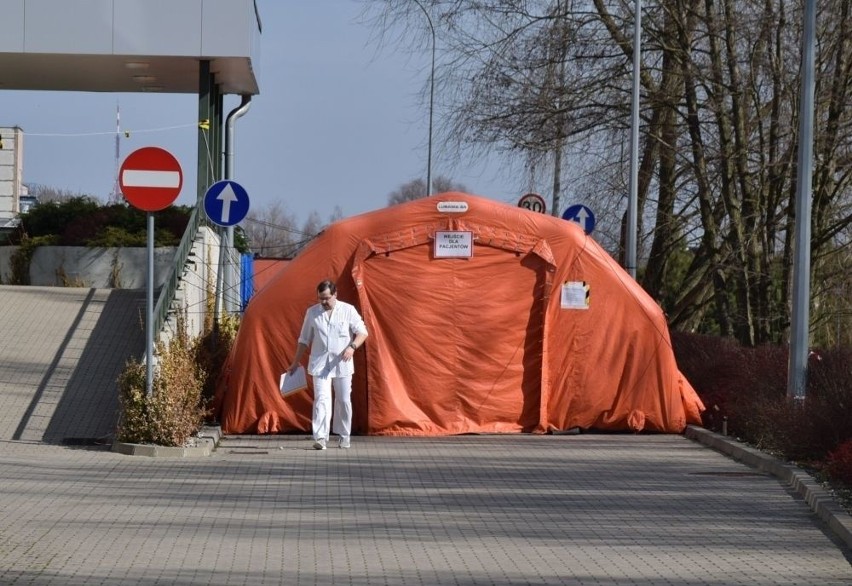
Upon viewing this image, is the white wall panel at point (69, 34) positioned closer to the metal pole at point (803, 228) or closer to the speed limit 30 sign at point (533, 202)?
the speed limit 30 sign at point (533, 202)

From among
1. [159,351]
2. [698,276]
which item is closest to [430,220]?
[159,351]

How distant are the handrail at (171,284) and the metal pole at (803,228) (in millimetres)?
7639

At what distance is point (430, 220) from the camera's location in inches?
755

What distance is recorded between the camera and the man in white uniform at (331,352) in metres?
16.7

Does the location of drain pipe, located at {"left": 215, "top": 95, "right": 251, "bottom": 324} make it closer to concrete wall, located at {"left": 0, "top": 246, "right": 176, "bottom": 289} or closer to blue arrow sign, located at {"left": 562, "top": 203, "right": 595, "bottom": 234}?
concrete wall, located at {"left": 0, "top": 246, "right": 176, "bottom": 289}

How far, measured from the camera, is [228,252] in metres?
23.5

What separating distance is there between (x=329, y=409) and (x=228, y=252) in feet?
24.1

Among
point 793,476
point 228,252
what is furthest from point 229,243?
point 793,476

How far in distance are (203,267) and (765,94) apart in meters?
11.0

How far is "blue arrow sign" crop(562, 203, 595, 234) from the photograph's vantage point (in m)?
25.5

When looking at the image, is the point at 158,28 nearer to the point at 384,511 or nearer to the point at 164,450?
the point at 164,450

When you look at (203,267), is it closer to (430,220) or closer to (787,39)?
(430,220)

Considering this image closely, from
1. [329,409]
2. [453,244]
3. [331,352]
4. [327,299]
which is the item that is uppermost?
[453,244]

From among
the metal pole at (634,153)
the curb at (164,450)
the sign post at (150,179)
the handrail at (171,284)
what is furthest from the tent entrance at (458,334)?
the metal pole at (634,153)
